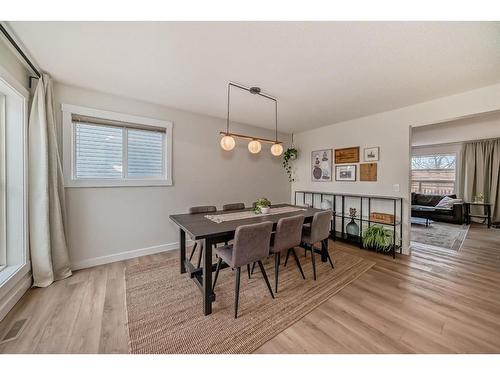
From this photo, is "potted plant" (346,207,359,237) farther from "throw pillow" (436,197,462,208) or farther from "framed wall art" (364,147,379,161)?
"throw pillow" (436,197,462,208)

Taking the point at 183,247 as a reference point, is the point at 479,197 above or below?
above

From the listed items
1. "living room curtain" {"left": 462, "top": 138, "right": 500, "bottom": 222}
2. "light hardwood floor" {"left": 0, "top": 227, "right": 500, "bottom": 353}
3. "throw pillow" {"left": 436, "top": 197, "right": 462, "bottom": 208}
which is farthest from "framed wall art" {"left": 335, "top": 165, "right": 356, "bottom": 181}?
"living room curtain" {"left": 462, "top": 138, "right": 500, "bottom": 222}

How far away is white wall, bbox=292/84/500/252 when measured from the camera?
106 inches

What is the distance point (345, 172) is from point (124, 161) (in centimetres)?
411

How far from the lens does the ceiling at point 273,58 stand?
5.19 feet

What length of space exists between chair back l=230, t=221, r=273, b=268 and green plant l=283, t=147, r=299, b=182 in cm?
327

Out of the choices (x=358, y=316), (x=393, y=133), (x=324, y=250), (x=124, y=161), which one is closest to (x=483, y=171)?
(x=393, y=133)

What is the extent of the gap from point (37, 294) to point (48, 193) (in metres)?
1.08

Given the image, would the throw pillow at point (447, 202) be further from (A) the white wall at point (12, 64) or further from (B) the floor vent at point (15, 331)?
(A) the white wall at point (12, 64)

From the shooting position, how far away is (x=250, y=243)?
1.91 m

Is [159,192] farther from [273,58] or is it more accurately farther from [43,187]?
[273,58]

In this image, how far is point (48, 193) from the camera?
228 centimetres

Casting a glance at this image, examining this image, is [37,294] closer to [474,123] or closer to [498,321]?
[498,321]
